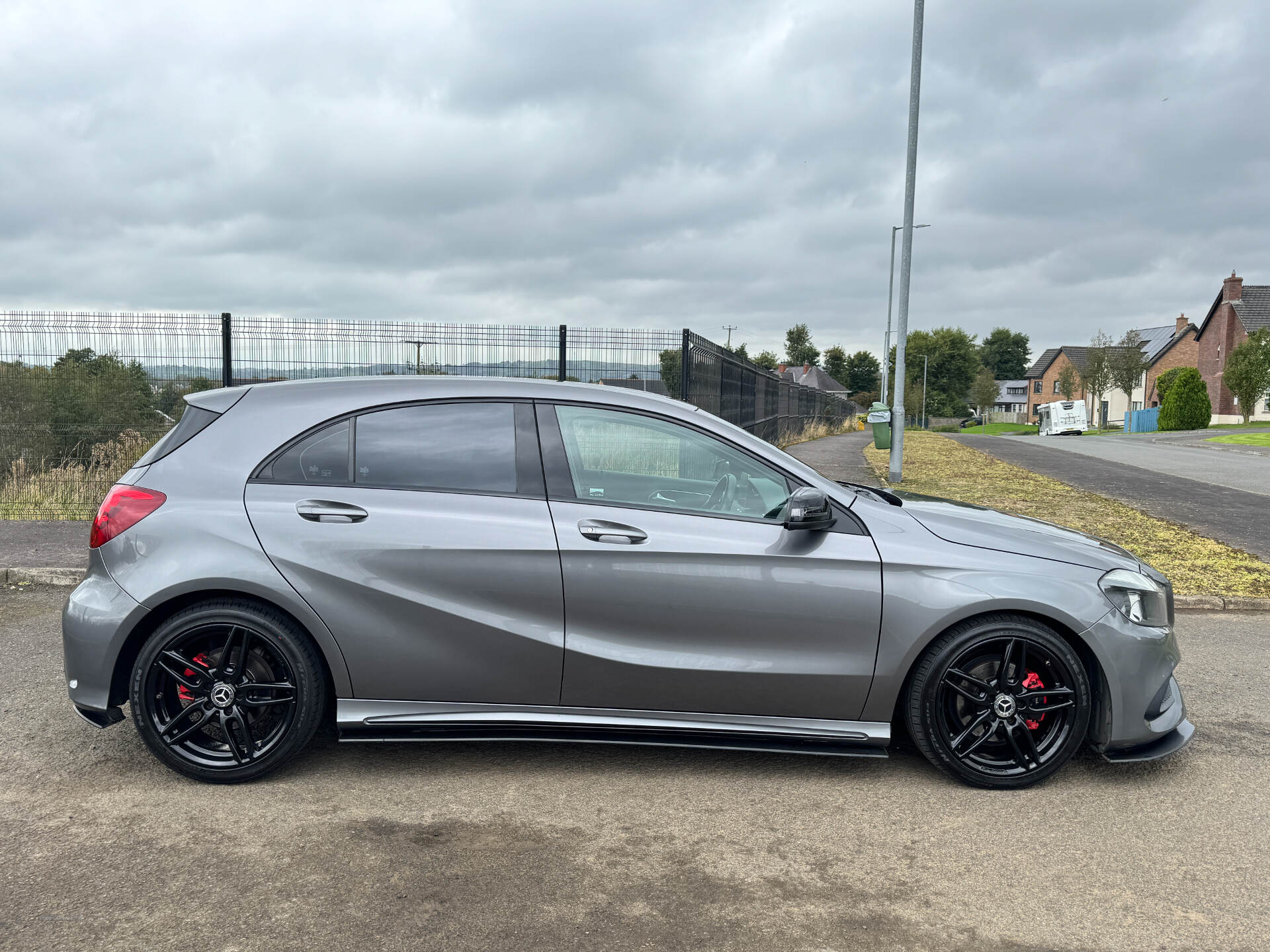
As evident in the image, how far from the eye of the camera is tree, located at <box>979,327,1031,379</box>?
166m

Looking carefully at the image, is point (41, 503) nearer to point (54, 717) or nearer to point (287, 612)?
point (54, 717)

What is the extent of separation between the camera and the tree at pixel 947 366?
116750 millimetres

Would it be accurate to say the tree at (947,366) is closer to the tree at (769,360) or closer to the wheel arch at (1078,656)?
the tree at (769,360)

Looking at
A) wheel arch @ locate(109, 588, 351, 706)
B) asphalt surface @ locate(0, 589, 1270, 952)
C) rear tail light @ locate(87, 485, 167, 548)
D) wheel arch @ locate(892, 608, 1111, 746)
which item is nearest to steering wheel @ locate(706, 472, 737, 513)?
wheel arch @ locate(892, 608, 1111, 746)

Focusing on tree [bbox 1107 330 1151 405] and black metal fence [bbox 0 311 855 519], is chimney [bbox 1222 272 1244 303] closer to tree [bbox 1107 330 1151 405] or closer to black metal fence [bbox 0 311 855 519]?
tree [bbox 1107 330 1151 405]

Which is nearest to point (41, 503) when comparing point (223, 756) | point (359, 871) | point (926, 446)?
→ point (223, 756)

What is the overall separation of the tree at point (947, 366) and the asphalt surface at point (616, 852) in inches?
4615

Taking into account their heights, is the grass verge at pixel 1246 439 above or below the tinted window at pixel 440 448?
below

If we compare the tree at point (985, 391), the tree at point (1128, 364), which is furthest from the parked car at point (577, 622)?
the tree at point (985, 391)

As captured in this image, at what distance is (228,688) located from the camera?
3693mm

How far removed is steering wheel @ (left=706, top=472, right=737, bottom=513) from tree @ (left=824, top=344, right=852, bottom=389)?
14134 cm

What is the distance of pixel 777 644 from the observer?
369 cm

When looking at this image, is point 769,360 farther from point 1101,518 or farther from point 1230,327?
point 1101,518

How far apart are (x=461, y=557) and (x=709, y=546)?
95 cm
